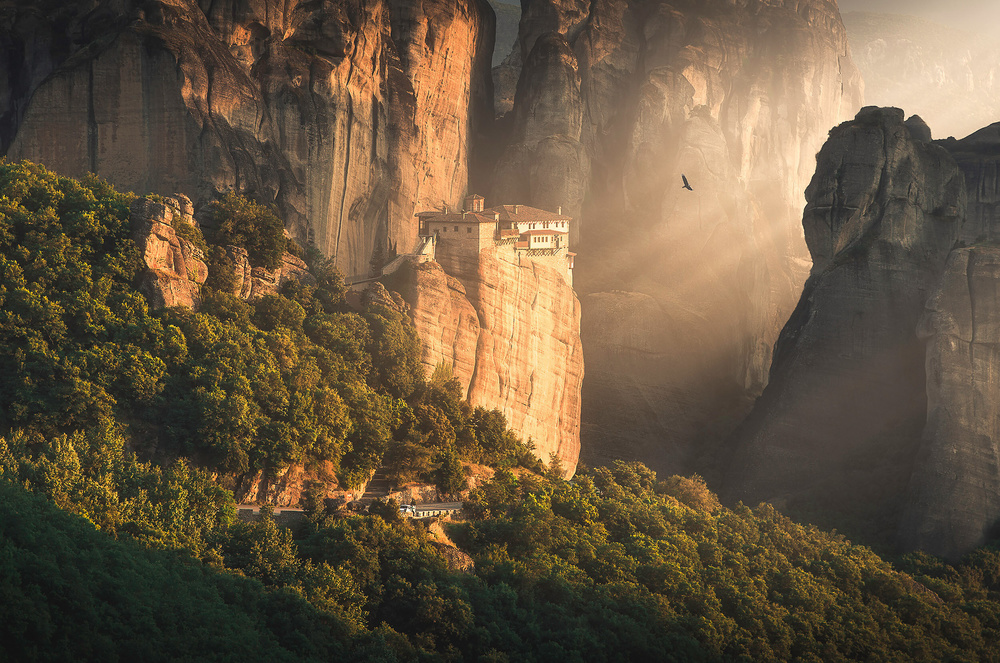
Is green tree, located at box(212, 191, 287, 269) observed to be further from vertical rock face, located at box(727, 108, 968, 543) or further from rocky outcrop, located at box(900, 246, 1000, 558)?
rocky outcrop, located at box(900, 246, 1000, 558)

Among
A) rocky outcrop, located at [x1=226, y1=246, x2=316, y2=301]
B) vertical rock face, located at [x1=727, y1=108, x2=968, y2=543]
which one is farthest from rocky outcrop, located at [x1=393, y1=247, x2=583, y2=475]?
vertical rock face, located at [x1=727, y1=108, x2=968, y2=543]

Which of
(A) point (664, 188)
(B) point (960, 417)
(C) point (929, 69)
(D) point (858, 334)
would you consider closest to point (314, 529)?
(B) point (960, 417)

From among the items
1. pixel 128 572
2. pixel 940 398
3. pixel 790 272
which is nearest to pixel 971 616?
pixel 940 398

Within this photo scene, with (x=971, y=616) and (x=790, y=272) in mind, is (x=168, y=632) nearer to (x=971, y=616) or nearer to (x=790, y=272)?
(x=971, y=616)

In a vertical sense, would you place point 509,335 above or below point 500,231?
below

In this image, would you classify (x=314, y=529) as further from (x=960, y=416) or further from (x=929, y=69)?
(x=929, y=69)
